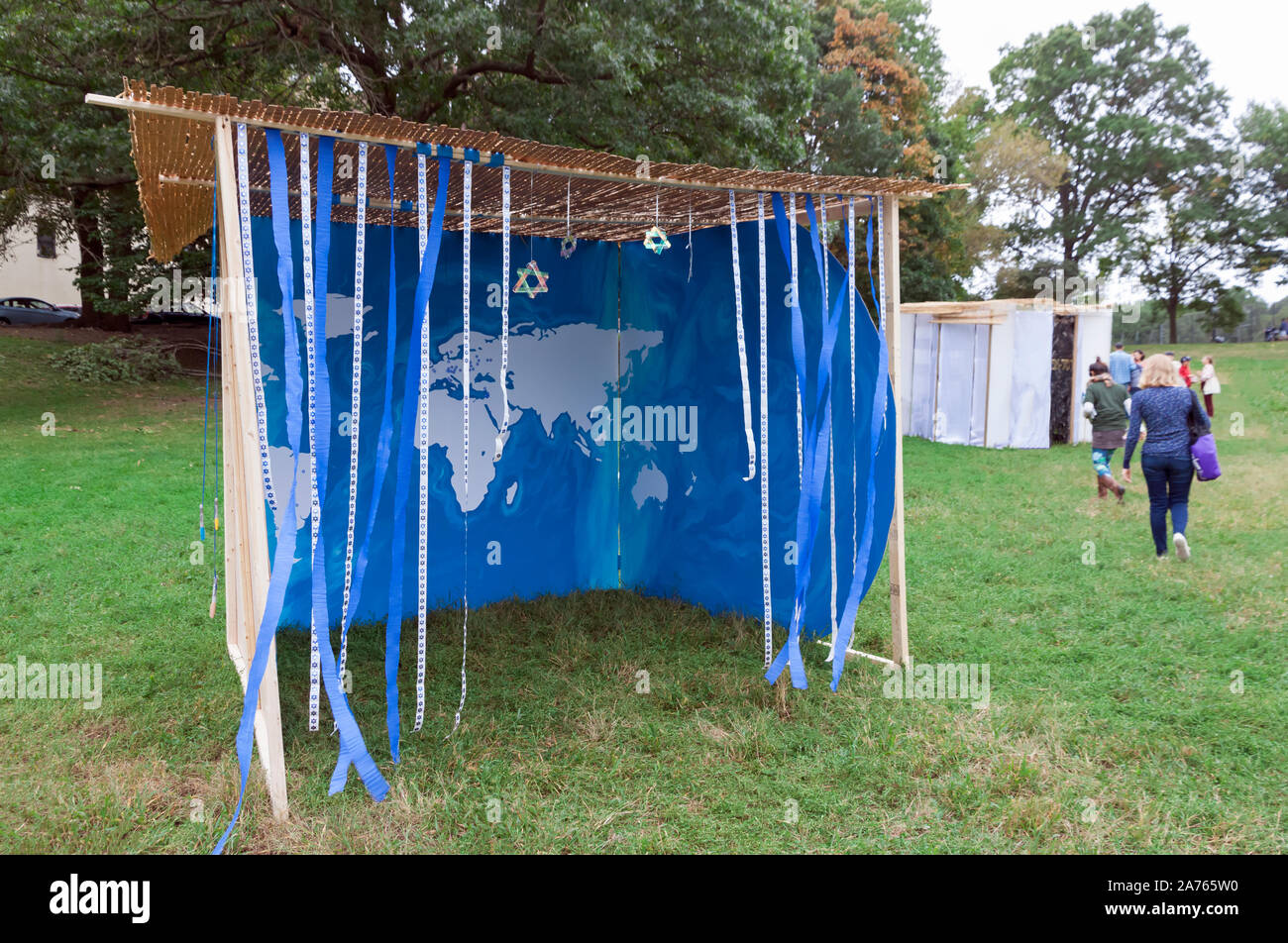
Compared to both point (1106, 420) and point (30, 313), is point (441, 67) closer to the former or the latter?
point (1106, 420)

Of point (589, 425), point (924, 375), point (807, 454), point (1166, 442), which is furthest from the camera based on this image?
point (924, 375)

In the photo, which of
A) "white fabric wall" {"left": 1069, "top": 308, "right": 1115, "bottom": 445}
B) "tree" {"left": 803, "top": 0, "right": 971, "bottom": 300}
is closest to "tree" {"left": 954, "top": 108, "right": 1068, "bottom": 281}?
"tree" {"left": 803, "top": 0, "right": 971, "bottom": 300}

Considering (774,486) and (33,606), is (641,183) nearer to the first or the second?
(774,486)

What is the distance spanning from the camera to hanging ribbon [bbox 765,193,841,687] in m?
4.06

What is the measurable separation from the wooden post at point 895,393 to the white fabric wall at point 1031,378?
9.43 metres

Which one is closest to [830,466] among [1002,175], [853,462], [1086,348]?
[853,462]

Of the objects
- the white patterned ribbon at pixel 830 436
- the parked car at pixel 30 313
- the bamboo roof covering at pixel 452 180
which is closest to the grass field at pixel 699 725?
the white patterned ribbon at pixel 830 436

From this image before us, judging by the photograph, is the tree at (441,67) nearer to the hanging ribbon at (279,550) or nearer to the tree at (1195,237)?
the hanging ribbon at (279,550)

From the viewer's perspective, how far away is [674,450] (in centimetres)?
576

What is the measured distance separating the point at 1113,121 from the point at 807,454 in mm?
30788

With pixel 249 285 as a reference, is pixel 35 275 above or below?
above

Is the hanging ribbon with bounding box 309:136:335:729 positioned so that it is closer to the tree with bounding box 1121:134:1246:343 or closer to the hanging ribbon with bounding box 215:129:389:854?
Answer: the hanging ribbon with bounding box 215:129:389:854

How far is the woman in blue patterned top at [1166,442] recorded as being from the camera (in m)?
6.48

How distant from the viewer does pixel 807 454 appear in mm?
4203
